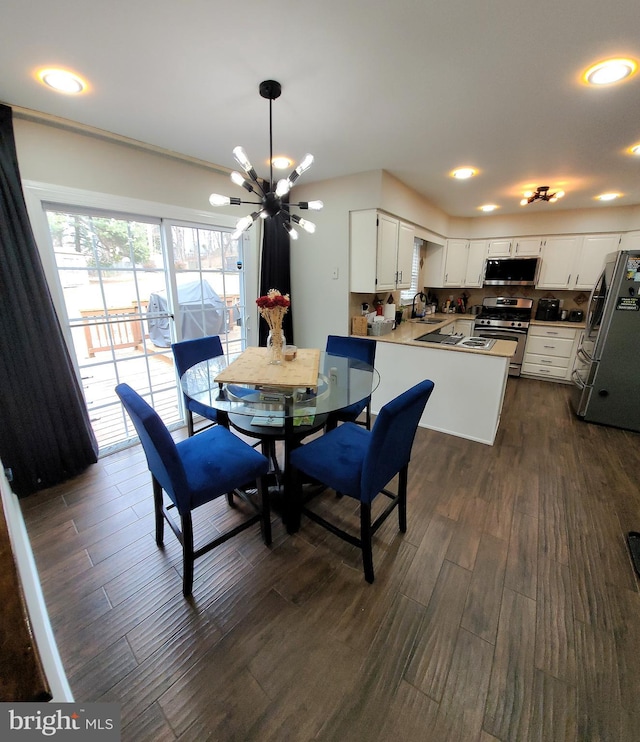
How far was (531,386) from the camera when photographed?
454 cm

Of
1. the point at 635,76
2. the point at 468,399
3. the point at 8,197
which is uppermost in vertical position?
the point at 635,76

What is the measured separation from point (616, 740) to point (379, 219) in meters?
3.41

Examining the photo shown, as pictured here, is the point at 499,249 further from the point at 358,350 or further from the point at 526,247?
the point at 358,350

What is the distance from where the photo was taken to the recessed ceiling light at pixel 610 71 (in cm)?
145

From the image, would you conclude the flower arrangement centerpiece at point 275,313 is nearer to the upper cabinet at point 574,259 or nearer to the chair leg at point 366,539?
the chair leg at point 366,539

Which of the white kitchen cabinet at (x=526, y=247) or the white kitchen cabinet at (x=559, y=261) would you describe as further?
the white kitchen cabinet at (x=526, y=247)

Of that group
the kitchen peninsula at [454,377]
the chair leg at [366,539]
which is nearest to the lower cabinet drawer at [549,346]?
the kitchen peninsula at [454,377]

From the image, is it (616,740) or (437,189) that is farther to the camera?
(437,189)

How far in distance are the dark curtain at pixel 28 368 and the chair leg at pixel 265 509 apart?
64.8 inches

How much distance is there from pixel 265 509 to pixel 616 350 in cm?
374

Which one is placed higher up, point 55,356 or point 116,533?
point 55,356

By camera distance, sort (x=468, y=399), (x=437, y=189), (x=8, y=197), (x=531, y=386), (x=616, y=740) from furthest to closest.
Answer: (x=531, y=386), (x=437, y=189), (x=468, y=399), (x=8, y=197), (x=616, y=740)

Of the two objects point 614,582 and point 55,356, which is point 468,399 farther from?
point 55,356

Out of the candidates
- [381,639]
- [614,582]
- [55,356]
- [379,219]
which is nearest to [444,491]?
[614,582]
